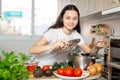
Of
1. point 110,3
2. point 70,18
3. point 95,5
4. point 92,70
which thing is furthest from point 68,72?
point 95,5

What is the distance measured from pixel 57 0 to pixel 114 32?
1652 mm

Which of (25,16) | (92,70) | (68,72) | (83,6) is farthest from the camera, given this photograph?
(25,16)

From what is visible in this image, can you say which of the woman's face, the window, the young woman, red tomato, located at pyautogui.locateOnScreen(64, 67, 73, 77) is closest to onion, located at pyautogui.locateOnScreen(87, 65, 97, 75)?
red tomato, located at pyautogui.locateOnScreen(64, 67, 73, 77)

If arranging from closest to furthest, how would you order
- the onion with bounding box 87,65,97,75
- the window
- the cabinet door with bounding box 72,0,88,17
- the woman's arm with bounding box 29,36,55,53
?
the onion with bounding box 87,65,97,75, the woman's arm with bounding box 29,36,55,53, the cabinet door with bounding box 72,0,88,17, the window

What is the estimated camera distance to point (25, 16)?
11.8ft

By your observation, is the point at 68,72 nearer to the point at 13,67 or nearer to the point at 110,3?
the point at 13,67

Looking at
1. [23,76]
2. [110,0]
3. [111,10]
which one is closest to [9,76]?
[23,76]

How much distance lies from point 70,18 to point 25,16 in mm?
2112

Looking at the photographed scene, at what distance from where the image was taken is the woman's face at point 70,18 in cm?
162

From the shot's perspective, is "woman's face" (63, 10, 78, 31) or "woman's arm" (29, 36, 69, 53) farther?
"woman's face" (63, 10, 78, 31)

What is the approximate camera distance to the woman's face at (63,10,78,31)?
1.62m

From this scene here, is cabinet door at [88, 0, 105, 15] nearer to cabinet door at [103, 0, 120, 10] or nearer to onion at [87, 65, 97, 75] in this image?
cabinet door at [103, 0, 120, 10]

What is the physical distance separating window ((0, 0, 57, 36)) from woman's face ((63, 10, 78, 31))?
78.3 inches

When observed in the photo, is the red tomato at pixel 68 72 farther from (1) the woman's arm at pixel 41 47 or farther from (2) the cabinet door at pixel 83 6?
(2) the cabinet door at pixel 83 6
